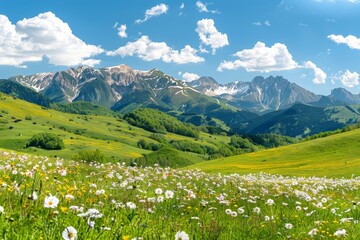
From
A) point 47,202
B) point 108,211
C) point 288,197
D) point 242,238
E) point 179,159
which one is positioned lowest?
point 179,159

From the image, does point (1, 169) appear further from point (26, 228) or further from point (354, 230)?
point (354, 230)

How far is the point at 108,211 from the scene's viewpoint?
656cm

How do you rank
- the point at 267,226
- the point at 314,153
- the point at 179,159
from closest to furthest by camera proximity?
the point at 267,226 < the point at 314,153 < the point at 179,159

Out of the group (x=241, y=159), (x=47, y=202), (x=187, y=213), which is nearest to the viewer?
(x=47, y=202)

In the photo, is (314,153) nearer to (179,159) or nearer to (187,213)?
(187,213)

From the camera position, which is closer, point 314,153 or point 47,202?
point 47,202

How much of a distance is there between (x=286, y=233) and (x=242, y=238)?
0.98 meters

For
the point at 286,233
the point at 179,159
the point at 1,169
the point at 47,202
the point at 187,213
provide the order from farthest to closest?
the point at 179,159, the point at 1,169, the point at 187,213, the point at 286,233, the point at 47,202

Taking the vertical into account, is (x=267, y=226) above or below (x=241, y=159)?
above

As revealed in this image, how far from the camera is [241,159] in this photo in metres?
100

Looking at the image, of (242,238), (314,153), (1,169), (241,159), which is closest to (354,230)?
(242,238)

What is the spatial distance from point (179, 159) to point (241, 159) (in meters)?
96.9

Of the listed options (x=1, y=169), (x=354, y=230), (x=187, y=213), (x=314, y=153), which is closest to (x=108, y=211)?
(x=187, y=213)

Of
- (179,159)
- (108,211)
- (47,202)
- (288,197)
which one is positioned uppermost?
(47,202)
